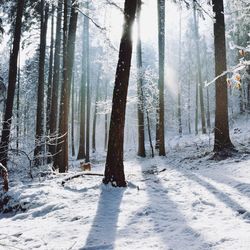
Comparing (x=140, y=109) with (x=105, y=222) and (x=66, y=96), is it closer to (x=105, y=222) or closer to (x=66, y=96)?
(x=66, y=96)

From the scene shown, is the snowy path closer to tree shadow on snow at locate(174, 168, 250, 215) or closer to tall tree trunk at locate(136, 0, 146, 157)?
tree shadow on snow at locate(174, 168, 250, 215)

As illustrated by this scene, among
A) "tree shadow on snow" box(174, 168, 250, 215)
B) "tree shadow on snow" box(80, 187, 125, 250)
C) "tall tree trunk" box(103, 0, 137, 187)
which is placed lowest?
"tree shadow on snow" box(80, 187, 125, 250)

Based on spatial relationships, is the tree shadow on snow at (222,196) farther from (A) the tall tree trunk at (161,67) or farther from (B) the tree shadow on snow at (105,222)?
(A) the tall tree trunk at (161,67)

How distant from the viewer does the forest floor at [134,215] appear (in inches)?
177

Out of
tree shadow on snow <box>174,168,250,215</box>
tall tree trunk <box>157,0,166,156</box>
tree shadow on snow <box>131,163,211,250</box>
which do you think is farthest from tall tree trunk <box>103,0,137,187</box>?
tall tree trunk <box>157,0,166,156</box>

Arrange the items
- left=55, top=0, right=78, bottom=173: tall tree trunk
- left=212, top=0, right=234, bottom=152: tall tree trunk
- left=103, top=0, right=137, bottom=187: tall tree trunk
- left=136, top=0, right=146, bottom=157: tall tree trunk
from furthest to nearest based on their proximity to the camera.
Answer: left=136, top=0, right=146, bottom=157: tall tree trunk, left=55, top=0, right=78, bottom=173: tall tree trunk, left=212, top=0, right=234, bottom=152: tall tree trunk, left=103, top=0, right=137, bottom=187: tall tree trunk

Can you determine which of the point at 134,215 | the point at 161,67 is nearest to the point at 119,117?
the point at 134,215

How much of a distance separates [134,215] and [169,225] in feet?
2.46

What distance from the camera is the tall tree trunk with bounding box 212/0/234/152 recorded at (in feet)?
38.9

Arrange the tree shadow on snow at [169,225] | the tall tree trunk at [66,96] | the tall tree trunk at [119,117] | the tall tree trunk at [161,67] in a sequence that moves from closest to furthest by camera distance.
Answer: the tree shadow on snow at [169,225] → the tall tree trunk at [119,117] → the tall tree trunk at [66,96] → the tall tree trunk at [161,67]

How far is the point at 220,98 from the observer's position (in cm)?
1230

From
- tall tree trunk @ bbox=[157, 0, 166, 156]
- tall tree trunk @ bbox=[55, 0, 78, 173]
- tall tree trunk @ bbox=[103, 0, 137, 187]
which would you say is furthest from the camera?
tall tree trunk @ bbox=[157, 0, 166, 156]

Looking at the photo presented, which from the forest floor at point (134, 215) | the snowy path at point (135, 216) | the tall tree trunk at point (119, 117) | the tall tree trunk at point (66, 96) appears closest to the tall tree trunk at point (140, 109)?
the tall tree trunk at point (66, 96)

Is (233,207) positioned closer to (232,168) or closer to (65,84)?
(232,168)
